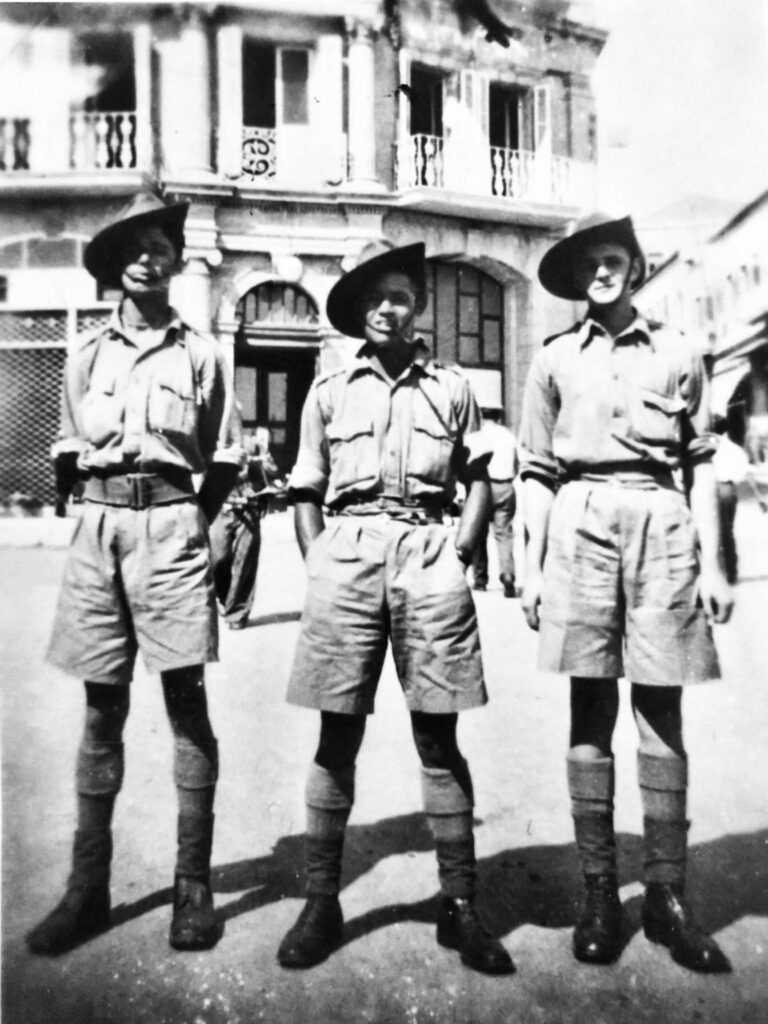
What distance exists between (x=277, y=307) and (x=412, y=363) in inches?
468

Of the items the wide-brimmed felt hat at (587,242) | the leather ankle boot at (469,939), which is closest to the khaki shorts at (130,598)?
the leather ankle boot at (469,939)

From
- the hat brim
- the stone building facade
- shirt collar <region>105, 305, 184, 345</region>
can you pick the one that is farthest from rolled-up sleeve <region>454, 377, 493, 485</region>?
the stone building facade

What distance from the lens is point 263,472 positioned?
7.29 metres

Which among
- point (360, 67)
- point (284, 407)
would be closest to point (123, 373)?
point (360, 67)

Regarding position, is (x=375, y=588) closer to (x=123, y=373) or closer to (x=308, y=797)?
(x=308, y=797)

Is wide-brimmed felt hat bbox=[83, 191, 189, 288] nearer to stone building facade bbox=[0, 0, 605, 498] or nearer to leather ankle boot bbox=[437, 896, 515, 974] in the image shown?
leather ankle boot bbox=[437, 896, 515, 974]

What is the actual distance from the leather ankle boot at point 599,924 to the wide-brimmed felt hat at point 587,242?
5.67 ft

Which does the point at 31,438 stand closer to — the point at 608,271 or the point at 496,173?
the point at 608,271

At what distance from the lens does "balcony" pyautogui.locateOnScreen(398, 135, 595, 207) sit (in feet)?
42.9

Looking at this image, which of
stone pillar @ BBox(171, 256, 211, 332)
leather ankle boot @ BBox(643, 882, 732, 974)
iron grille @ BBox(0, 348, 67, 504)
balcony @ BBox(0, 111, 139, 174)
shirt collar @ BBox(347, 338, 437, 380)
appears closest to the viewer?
leather ankle boot @ BBox(643, 882, 732, 974)

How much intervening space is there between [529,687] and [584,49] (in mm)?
3247

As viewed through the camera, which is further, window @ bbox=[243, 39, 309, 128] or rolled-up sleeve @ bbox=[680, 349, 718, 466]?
window @ bbox=[243, 39, 309, 128]

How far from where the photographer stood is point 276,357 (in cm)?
1466

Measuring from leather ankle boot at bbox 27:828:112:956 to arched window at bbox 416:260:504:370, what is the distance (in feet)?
44.6
